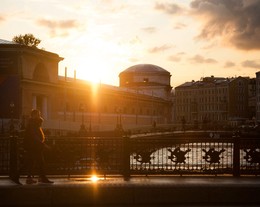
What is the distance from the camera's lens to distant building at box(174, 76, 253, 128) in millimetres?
136875

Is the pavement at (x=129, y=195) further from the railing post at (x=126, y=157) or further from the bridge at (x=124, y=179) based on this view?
the railing post at (x=126, y=157)

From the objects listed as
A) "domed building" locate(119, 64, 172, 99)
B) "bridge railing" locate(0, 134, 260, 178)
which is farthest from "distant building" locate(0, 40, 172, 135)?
"domed building" locate(119, 64, 172, 99)

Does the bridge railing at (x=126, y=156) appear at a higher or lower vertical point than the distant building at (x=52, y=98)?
lower

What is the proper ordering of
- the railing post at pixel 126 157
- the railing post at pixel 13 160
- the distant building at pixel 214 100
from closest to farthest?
the railing post at pixel 13 160, the railing post at pixel 126 157, the distant building at pixel 214 100

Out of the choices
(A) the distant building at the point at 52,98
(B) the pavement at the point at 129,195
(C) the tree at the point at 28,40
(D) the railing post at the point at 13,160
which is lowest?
(B) the pavement at the point at 129,195

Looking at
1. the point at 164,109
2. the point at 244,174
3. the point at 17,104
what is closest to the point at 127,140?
the point at 244,174

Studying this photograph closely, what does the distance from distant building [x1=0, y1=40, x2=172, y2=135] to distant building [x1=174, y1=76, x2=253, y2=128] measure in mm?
50962

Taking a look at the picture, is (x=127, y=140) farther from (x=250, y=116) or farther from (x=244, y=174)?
(x=250, y=116)

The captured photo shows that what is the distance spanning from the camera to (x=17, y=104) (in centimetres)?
5225

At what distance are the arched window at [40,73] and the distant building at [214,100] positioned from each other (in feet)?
251

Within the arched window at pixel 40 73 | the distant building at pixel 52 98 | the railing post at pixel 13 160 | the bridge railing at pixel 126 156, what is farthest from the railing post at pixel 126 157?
the arched window at pixel 40 73

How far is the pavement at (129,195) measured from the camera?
36.4ft

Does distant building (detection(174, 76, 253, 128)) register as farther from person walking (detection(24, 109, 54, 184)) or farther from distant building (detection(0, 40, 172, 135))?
person walking (detection(24, 109, 54, 184))

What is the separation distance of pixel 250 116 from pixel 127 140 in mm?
133850
